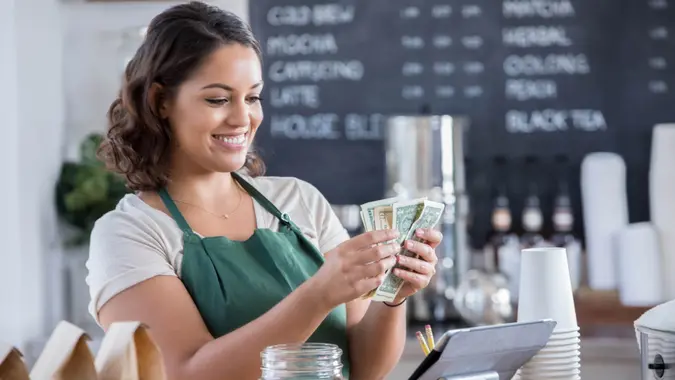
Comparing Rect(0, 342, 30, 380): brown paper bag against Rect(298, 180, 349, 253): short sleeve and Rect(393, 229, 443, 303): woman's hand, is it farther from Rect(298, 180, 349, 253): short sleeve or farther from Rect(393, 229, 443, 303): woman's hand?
Rect(298, 180, 349, 253): short sleeve

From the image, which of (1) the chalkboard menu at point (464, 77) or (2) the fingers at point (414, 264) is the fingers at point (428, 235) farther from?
(1) the chalkboard menu at point (464, 77)

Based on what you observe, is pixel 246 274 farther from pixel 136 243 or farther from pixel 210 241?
pixel 136 243

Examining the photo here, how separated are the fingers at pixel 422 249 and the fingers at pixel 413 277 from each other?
0.03m

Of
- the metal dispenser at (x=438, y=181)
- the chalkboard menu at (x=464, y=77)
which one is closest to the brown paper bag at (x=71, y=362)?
the metal dispenser at (x=438, y=181)

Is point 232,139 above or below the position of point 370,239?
above

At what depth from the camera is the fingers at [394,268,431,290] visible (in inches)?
68.6

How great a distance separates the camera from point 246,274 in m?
1.98

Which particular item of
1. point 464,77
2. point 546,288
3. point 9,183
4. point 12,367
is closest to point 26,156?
point 9,183

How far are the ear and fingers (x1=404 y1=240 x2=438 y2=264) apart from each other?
0.57 metres

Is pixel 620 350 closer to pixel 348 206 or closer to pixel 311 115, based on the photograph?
pixel 348 206

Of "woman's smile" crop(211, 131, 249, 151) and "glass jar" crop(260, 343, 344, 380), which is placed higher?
"woman's smile" crop(211, 131, 249, 151)

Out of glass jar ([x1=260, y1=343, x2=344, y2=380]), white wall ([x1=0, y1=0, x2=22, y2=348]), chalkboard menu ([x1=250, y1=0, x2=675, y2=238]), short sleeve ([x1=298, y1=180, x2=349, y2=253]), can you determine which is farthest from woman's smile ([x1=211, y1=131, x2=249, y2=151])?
chalkboard menu ([x1=250, y1=0, x2=675, y2=238])

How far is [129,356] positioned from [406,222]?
63 cm

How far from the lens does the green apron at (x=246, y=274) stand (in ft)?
6.33
